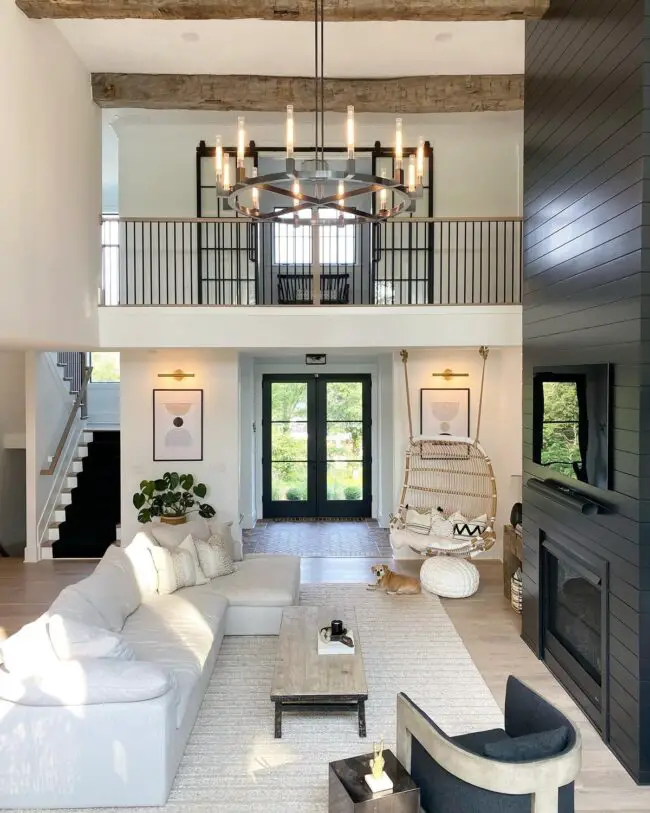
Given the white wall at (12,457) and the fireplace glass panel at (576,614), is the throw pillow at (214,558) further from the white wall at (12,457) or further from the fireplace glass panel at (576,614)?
the white wall at (12,457)

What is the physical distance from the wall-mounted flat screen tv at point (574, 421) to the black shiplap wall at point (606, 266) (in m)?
0.09

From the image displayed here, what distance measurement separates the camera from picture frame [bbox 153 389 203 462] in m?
8.16

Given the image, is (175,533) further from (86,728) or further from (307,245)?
(307,245)

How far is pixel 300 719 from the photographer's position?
4090 millimetres

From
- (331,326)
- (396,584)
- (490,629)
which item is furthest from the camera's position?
(331,326)

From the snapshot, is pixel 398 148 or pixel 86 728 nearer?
pixel 86 728

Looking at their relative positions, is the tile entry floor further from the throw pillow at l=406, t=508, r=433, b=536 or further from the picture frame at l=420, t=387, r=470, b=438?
the picture frame at l=420, t=387, r=470, b=438

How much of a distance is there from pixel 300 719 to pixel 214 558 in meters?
2.01

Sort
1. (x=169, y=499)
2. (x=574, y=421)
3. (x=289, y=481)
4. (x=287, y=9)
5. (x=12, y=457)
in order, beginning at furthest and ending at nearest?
(x=289, y=481) → (x=12, y=457) → (x=169, y=499) → (x=287, y=9) → (x=574, y=421)

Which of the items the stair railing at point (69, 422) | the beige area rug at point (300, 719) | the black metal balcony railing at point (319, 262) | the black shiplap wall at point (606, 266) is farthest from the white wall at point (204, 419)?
the black shiplap wall at point (606, 266)

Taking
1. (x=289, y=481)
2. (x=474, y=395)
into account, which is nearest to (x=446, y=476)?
(x=474, y=395)

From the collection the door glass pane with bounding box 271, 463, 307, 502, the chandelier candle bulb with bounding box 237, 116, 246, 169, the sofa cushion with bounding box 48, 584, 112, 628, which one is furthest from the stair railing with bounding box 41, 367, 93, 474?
the chandelier candle bulb with bounding box 237, 116, 246, 169

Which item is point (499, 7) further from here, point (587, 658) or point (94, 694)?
point (94, 694)

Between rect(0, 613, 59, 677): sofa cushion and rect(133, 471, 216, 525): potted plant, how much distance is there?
4226 mm
